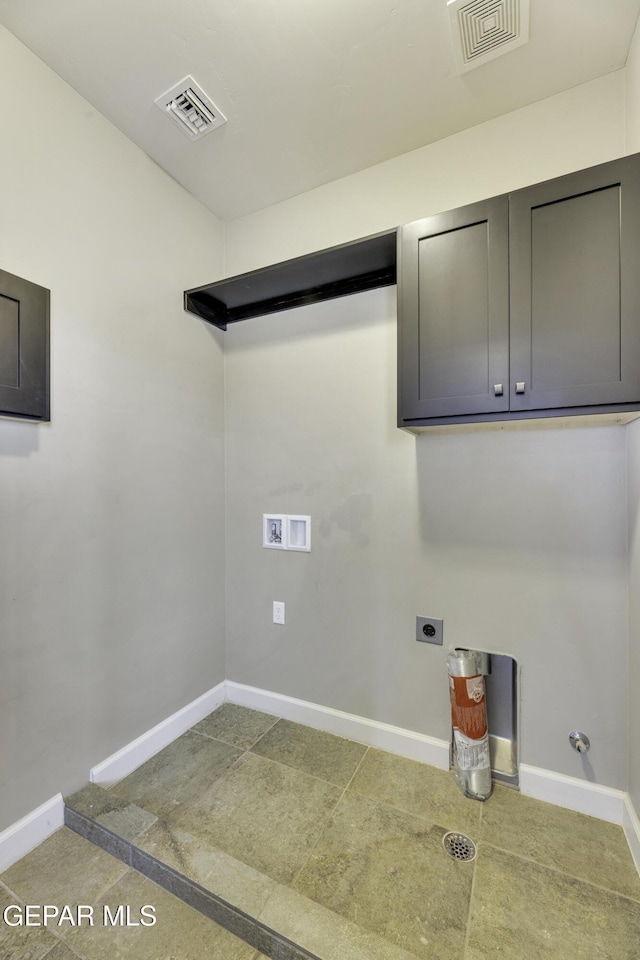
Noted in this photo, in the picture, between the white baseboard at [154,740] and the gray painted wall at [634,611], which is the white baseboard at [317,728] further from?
the gray painted wall at [634,611]

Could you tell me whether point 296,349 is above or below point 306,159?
below

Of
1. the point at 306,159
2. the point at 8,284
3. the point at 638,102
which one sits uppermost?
the point at 306,159

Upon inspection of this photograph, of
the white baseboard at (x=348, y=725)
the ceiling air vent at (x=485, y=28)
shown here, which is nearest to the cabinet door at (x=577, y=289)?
the ceiling air vent at (x=485, y=28)

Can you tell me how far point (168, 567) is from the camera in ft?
6.48

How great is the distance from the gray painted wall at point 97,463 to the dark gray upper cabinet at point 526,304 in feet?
3.79

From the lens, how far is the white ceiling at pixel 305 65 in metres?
1.30

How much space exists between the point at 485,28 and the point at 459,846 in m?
2.72

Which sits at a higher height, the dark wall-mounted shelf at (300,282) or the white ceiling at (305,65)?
the white ceiling at (305,65)

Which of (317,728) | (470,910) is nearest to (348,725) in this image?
(317,728)

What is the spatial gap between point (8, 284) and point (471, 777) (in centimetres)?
247

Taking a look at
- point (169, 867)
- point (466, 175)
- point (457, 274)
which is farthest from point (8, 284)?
point (169, 867)

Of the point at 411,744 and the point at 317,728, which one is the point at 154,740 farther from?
the point at 411,744

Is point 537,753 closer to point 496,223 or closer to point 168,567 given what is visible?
point 168,567

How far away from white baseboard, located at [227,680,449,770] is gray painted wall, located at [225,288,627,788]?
4 centimetres
